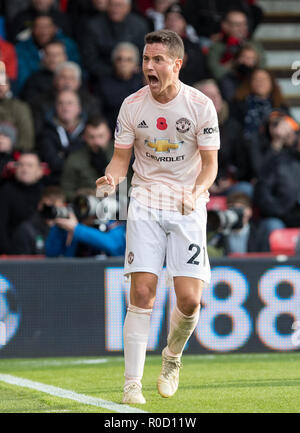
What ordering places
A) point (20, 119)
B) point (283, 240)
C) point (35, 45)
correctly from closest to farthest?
point (283, 240) < point (20, 119) < point (35, 45)

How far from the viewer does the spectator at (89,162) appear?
35.4ft

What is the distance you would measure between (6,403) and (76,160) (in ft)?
16.9

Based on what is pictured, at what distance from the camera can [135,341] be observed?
5852 mm

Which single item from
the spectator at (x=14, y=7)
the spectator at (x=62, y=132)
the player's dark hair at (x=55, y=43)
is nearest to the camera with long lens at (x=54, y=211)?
the spectator at (x=62, y=132)

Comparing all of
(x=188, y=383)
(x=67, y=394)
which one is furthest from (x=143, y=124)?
(x=188, y=383)

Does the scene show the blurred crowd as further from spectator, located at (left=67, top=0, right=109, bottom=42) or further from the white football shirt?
the white football shirt

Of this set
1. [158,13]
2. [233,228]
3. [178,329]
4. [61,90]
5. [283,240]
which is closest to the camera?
[178,329]

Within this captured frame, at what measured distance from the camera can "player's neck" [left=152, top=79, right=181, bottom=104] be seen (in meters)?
5.91

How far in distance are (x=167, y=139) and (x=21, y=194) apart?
4.86 meters

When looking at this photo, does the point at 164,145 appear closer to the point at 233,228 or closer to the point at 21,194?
the point at 233,228

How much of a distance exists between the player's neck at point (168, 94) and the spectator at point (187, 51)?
688cm

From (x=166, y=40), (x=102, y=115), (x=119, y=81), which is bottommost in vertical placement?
(x=102, y=115)

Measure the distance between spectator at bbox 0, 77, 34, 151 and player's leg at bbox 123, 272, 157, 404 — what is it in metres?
5.84

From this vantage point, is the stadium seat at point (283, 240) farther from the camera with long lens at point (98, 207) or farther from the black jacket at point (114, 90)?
the black jacket at point (114, 90)
